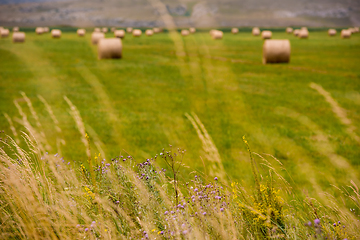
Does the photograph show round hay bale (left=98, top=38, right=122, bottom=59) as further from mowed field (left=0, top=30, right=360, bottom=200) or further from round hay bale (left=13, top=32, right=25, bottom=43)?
round hay bale (left=13, top=32, right=25, bottom=43)

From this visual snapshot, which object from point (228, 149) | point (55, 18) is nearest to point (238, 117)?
point (228, 149)

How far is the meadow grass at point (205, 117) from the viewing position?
16.6 ft

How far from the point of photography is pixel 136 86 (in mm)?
13398

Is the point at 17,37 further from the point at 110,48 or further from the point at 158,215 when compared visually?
the point at 158,215

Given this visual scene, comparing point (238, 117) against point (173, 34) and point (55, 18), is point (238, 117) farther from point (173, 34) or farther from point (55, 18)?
point (55, 18)

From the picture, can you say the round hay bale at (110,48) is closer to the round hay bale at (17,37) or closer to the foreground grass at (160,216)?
the foreground grass at (160,216)

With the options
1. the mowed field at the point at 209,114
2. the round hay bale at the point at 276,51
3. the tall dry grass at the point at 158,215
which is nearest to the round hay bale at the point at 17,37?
the mowed field at the point at 209,114

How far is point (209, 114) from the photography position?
203 cm

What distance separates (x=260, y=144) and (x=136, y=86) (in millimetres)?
7695

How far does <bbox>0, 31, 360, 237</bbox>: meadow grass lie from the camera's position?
5.05 m

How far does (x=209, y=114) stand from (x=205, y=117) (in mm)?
6720

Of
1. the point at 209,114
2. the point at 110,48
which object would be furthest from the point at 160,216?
the point at 110,48

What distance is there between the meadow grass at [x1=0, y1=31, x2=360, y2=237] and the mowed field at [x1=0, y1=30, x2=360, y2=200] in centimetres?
3

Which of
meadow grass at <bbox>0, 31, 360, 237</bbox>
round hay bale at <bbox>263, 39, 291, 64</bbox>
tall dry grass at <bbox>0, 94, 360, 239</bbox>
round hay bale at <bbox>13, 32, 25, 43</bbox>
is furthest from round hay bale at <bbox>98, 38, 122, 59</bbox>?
round hay bale at <bbox>13, 32, 25, 43</bbox>
